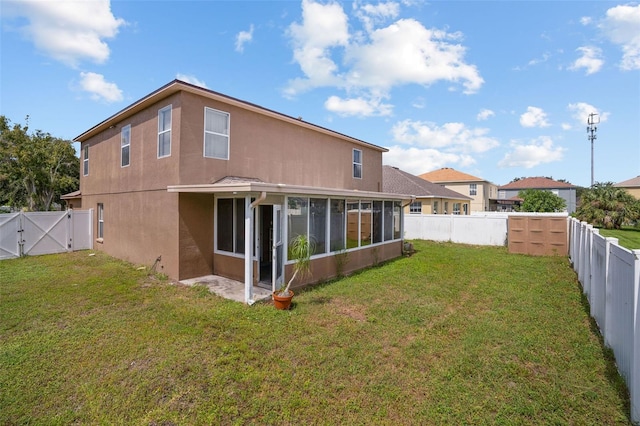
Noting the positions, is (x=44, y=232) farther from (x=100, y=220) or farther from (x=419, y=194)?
(x=419, y=194)

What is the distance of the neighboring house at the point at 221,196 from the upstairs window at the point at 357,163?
336 cm

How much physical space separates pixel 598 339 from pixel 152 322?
7838 millimetres

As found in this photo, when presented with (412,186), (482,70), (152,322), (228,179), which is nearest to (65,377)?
(152,322)

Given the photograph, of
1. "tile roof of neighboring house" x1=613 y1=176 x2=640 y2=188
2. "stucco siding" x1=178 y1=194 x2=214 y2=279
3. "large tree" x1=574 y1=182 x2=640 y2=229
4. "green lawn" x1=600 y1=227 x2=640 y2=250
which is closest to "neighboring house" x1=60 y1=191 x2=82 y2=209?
"stucco siding" x1=178 y1=194 x2=214 y2=279

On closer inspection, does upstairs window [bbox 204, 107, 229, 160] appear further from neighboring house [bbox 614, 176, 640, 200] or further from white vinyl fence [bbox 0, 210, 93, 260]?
neighboring house [bbox 614, 176, 640, 200]

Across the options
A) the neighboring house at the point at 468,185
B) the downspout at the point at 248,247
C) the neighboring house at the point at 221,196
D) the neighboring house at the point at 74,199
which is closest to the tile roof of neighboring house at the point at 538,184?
the neighboring house at the point at 468,185

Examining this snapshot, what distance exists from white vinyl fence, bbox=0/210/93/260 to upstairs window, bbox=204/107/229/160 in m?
8.68

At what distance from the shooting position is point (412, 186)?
77.9 feet

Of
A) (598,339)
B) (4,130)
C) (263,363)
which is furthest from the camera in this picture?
(4,130)

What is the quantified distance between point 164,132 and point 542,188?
197 ft

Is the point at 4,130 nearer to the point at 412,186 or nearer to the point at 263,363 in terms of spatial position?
the point at 263,363

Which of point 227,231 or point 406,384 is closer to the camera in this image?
point 406,384

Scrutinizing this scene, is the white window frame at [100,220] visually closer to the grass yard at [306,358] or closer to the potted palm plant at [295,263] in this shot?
the grass yard at [306,358]

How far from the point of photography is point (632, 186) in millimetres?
42594
